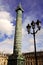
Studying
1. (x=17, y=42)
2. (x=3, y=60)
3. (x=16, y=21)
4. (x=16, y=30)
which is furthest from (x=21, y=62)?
(x=3, y=60)

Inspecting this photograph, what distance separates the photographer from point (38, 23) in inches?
488

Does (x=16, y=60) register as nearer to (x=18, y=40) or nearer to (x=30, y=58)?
(x=18, y=40)

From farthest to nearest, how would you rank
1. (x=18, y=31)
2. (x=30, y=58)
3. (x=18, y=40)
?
(x=30, y=58) < (x=18, y=31) < (x=18, y=40)

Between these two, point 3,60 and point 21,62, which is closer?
point 21,62

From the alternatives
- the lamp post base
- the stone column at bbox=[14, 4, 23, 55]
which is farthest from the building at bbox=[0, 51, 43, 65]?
the lamp post base

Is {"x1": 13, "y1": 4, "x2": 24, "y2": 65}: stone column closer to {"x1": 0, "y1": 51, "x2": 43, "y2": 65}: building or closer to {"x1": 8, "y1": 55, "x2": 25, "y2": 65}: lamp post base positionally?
{"x1": 8, "y1": 55, "x2": 25, "y2": 65}: lamp post base

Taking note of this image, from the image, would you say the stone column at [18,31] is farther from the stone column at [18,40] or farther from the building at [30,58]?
the building at [30,58]

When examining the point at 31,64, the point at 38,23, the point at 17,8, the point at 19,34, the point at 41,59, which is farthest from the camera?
the point at 31,64

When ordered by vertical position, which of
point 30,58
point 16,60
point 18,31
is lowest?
point 16,60

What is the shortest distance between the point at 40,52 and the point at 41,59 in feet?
7.09

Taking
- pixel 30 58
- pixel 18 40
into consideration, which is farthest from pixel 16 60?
pixel 30 58

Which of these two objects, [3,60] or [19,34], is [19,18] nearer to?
[19,34]

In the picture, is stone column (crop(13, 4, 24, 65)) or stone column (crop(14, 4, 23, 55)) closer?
stone column (crop(13, 4, 24, 65))

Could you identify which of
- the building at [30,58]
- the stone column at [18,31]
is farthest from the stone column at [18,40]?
the building at [30,58]
